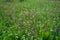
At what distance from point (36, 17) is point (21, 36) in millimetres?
1909

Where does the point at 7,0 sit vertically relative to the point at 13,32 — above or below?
below

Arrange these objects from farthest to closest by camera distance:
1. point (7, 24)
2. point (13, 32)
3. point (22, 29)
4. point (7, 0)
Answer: point (7, 0)
point (7, 24)
point (22, 29)
point (13, 32)

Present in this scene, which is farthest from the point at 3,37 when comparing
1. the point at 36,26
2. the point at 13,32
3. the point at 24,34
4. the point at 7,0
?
the point at 7,0

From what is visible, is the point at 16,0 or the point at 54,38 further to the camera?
the point at 16,0

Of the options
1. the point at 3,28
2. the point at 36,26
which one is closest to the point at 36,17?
the point at 36,26

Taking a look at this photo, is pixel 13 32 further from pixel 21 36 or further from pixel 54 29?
pixel 54 29

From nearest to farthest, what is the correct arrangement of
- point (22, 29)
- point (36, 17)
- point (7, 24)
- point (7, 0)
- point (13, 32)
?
point (13, 32)
point (22, 29)
point (7, 24)
point (36, 17)
point (7, 0)

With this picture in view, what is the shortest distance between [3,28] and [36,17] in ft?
5.12

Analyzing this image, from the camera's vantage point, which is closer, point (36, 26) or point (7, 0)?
point (36, 26)

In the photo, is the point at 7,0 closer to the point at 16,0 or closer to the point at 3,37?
the point at 16,0

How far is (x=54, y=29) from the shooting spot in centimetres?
465

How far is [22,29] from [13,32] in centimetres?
44

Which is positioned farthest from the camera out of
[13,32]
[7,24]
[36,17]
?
[36,17]

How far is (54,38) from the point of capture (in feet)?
13.9
